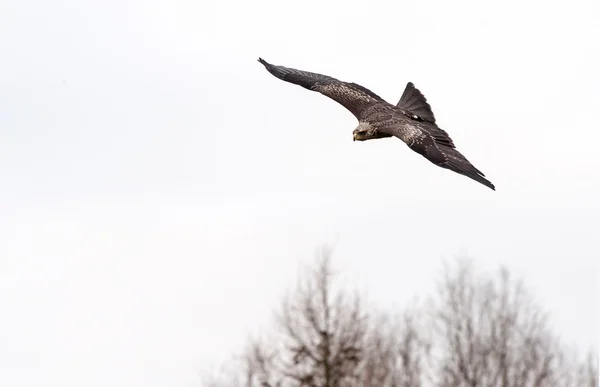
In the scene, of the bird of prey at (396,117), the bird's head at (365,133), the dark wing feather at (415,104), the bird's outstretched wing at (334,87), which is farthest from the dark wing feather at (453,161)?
the bird's outstretched wing at (334,87)

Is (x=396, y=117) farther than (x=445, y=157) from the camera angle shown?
Yes

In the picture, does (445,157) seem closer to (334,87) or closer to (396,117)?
(396,117)

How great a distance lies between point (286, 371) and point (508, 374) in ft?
21.2

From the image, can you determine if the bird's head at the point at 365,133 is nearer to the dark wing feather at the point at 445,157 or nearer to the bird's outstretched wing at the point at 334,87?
the bird's outstretched wing at the point at 334,87

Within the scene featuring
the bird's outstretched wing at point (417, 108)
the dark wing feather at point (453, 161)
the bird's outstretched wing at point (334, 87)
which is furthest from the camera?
the bird's outstretched wing at point (334, 87)

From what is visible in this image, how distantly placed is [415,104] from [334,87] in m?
2.05

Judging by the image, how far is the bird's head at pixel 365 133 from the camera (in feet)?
93.1

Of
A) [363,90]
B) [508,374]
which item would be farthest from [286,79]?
[508,374]

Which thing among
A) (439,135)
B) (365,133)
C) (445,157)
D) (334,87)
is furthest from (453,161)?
(334,87)

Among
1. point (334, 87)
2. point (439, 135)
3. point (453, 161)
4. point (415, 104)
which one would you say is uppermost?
point (334, 87)

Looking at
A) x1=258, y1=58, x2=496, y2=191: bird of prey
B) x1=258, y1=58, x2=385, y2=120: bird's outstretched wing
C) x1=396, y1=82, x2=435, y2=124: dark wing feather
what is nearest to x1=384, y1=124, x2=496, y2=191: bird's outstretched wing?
x1=258, y1=58, x2=496, y2=191: bird of prey

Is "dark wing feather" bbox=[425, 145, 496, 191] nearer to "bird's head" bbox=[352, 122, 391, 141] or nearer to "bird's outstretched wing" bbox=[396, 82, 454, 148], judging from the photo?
"bird's outstretched wing" bbox=[396, 82, 454, 148]

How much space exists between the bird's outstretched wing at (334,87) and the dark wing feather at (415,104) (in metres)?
0.67

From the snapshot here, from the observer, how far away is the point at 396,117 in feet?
92.5
